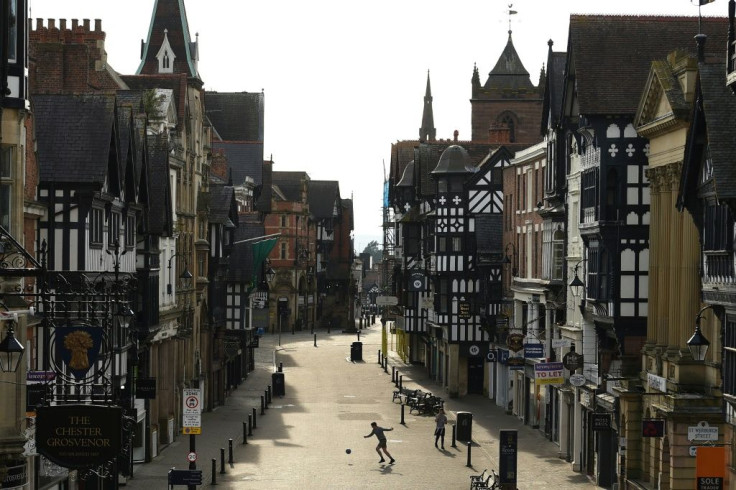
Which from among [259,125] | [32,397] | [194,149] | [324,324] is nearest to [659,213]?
[32,397]

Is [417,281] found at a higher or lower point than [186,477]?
higher

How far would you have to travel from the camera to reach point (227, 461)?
48.8 metres

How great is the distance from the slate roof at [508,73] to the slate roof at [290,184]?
93.7 feet

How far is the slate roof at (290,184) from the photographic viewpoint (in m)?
141

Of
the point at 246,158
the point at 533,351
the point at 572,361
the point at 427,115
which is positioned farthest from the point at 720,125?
the point at 427,115

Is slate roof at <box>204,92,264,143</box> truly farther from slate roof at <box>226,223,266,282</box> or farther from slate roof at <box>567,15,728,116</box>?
slate roof at <box>567,15,728,116</box>

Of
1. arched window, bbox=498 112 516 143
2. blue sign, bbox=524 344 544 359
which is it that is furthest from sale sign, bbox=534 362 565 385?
arched window, bbox=498 112 516 143

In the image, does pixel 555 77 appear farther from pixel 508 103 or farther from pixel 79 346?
pixel 508 103

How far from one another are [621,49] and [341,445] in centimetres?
1752

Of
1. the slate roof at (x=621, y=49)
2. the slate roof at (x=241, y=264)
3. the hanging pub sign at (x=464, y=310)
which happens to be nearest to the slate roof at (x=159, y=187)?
the slate roof at (x=621, y=49)

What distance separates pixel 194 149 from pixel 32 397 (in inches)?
1235

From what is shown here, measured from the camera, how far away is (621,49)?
44.8m

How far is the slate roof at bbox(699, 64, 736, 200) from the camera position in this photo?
28586 mm

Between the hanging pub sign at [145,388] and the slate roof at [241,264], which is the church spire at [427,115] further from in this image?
the hanging pub sign at [145,388]
